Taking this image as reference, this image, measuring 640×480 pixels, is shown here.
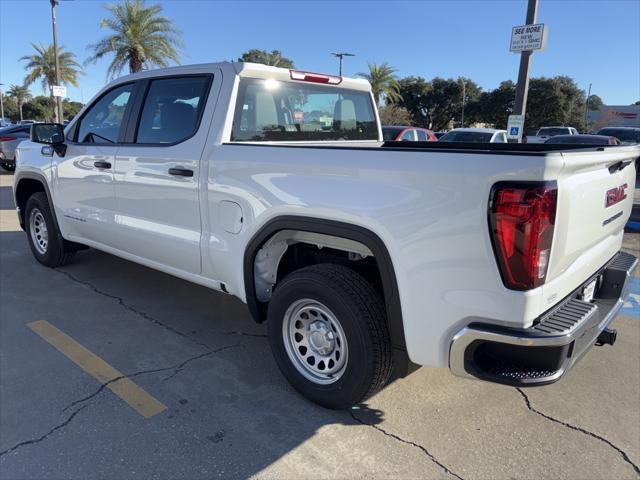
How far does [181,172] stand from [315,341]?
147 cm

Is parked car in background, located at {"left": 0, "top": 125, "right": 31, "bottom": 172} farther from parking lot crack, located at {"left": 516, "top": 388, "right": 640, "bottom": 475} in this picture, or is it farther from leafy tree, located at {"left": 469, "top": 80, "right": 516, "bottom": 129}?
leafy tree, located at {"left": 469, "top": 80, "right": 516, "bottom": 129}

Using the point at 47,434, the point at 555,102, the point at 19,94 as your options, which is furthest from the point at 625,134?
the point at 19,94

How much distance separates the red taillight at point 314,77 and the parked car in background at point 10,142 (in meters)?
13.5

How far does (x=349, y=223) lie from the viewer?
8.24 feet

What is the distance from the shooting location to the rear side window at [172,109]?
138 inches

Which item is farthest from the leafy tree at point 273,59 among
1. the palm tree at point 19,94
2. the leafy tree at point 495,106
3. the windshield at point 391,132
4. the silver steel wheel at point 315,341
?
the palm tree at point 19,94

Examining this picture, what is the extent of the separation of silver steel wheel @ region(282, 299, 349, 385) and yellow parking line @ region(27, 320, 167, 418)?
84 centimetres

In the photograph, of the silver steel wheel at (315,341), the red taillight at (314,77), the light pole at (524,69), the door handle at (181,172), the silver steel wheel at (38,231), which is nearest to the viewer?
the silver steel wheel at (315,341)

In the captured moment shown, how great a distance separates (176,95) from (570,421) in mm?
3399

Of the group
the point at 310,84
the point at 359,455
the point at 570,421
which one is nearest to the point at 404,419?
the point at 359,455

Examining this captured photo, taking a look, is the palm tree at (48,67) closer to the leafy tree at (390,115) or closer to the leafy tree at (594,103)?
the leafy tree at (390,115)

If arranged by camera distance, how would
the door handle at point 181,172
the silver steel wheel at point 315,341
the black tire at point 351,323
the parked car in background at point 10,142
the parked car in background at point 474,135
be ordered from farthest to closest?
the parked car in background at point 10,142
the parked car in background at point 474,135
the door handle at point 181,172
the silver steel wheel at point 315,341
the black tire at point 351,323

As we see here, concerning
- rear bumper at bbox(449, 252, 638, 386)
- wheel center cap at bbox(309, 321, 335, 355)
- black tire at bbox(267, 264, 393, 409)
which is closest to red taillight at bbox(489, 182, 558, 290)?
rear bumper at bbox(449, 252, 638, 386)

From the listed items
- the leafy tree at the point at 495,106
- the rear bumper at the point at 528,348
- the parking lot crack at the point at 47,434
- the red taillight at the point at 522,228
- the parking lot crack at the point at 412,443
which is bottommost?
the parking lot crack at the point at 412,443
